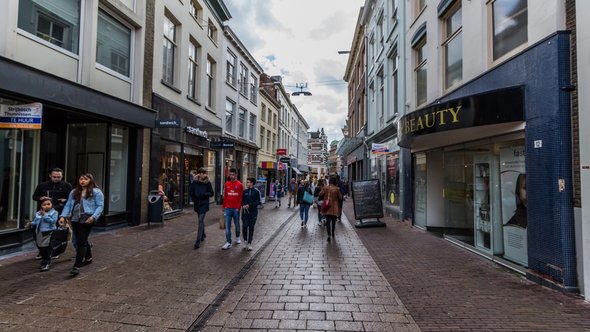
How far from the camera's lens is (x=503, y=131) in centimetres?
623

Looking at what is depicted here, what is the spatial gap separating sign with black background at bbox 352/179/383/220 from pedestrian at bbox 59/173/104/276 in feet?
25.6

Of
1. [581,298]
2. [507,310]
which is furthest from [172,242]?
[581,298]

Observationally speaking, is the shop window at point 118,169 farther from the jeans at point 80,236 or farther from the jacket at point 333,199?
the jacket at point 333,199

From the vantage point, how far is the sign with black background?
11375 millimetres

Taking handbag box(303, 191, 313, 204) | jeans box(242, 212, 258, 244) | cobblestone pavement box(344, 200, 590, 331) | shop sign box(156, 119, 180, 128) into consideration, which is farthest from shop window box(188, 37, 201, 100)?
cobblestone pavement box(344, 200, 590, 331)

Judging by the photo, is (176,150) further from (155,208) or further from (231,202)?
(231,202)

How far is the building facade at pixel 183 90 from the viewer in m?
12.0

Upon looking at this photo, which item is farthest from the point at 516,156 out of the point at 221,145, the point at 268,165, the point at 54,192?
the point at 268,165

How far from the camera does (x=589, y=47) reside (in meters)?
4.54

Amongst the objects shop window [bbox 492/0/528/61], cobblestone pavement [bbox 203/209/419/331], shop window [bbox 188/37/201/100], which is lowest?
cobblestone pavement [bbox 203/209/419/331]

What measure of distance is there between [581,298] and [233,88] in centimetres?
2046

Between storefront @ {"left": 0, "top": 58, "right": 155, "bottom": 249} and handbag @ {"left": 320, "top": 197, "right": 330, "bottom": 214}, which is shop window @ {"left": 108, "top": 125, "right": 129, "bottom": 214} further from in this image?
handbag @ {"left": 320, "top": 197, "right": 330, "bottom": 214}

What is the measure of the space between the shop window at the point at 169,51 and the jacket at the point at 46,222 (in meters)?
8.16

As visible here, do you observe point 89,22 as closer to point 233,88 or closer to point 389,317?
point 389,317
